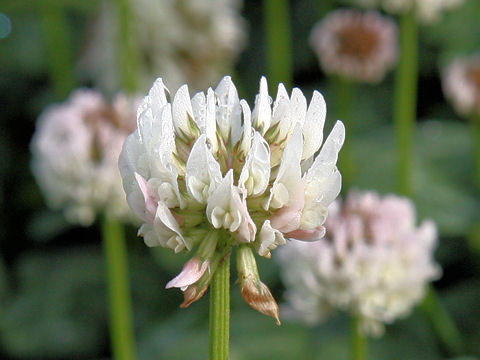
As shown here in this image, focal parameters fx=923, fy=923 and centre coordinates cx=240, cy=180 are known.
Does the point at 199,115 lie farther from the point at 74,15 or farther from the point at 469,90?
the point at 74,15

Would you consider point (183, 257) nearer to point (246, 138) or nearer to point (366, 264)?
point (366, 264)

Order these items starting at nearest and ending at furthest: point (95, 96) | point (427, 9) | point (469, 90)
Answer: point (95, 96), point (427, 9), point (469, 90)

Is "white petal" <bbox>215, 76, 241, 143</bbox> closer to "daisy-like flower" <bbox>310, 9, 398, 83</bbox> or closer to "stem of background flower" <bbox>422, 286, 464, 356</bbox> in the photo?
"stem of background flower" <bbox>422, 286, 464, 356</bbox>

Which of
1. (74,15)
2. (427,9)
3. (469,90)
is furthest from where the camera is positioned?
(74,15)

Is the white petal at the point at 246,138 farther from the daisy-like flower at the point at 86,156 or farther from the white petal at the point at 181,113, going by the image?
the daisy-like flower at the point at 86,156

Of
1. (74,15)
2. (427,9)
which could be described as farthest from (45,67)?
(427,9)

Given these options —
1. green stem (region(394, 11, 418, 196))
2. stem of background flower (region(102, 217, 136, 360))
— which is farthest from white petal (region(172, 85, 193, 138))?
green stem (region(394, 11, 418, 196))

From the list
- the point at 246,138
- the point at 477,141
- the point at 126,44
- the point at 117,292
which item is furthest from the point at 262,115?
the point at 477,141

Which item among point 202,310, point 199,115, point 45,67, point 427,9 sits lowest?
point 202,310
